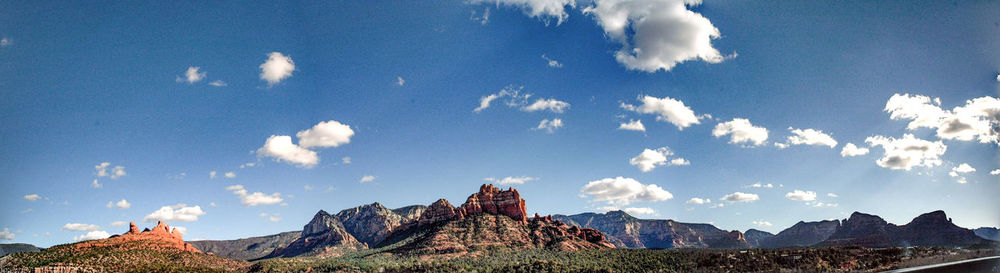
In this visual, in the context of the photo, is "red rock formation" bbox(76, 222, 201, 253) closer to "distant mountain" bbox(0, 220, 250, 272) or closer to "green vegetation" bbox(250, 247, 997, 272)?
"distant mountain" bbox(0, 220, 250, 272)

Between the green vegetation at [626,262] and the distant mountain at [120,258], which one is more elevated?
the distant mountain at [120,258]

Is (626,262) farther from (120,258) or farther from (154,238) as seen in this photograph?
(154,238)

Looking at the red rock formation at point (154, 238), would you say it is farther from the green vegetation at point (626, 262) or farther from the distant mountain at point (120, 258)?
the green vegetation at point (626, 262)

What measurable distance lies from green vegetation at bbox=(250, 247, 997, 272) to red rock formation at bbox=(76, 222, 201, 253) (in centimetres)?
3116

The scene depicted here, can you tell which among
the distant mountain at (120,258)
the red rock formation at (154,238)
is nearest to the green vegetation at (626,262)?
the distant mountain at (120,258)

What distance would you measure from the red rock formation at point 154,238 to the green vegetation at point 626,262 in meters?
31.2

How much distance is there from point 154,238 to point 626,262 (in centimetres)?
14459

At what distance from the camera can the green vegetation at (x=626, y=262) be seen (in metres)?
134

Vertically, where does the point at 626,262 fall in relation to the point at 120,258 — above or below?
below

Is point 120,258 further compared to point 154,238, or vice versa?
point 154,238

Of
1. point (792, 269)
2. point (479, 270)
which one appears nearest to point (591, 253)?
point (479, 270)

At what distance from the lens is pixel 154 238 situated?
15675 cm

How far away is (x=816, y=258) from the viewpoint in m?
138

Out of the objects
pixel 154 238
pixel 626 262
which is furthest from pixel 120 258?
pixel 626 262
